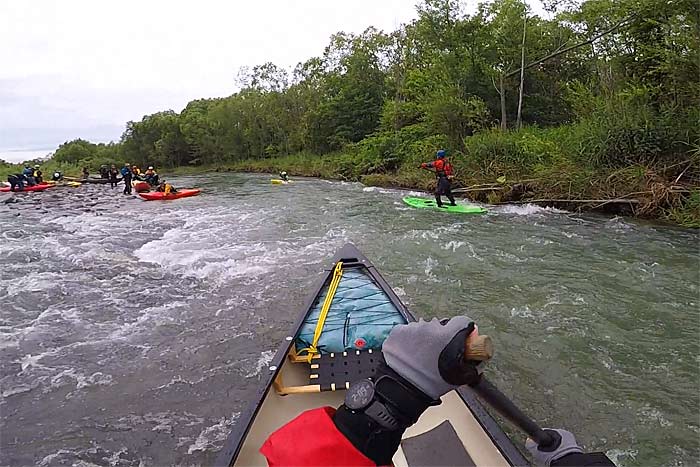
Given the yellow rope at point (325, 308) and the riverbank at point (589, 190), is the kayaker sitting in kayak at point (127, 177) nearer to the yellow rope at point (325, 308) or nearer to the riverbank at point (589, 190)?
the riverbank at point (589, 190)

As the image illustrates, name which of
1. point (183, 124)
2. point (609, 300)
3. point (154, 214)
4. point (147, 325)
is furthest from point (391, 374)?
point (183, 124)

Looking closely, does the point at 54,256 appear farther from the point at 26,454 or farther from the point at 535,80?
the point at 535,80

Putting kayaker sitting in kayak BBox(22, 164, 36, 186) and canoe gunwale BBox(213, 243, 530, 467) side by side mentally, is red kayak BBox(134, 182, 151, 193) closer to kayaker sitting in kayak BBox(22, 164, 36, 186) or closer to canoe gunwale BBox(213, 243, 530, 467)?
kayaker sitting in kayak BBox(22, 164, 36, 186)

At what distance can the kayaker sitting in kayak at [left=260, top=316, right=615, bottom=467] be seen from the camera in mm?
1204

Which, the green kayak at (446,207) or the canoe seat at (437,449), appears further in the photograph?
the green kayak at (446,207)

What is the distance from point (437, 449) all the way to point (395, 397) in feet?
5.44

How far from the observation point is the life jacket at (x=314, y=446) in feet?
3.98

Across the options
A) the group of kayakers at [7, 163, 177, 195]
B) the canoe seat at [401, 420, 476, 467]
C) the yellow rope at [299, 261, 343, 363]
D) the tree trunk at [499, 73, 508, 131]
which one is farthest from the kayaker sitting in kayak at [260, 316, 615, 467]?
the tree trunk at [499, 73, 508, 131]

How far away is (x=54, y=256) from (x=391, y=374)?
30.8 feet

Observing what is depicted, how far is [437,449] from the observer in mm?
2639

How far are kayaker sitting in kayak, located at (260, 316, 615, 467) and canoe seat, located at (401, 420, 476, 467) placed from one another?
150 cm

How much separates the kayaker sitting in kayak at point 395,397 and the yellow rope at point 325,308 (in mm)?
2261

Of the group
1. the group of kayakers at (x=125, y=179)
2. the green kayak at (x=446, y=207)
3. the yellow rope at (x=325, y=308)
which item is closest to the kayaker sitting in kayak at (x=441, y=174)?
the green kayak at (x=446, y=207)

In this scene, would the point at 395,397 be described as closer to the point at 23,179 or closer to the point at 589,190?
the point at 589,190
